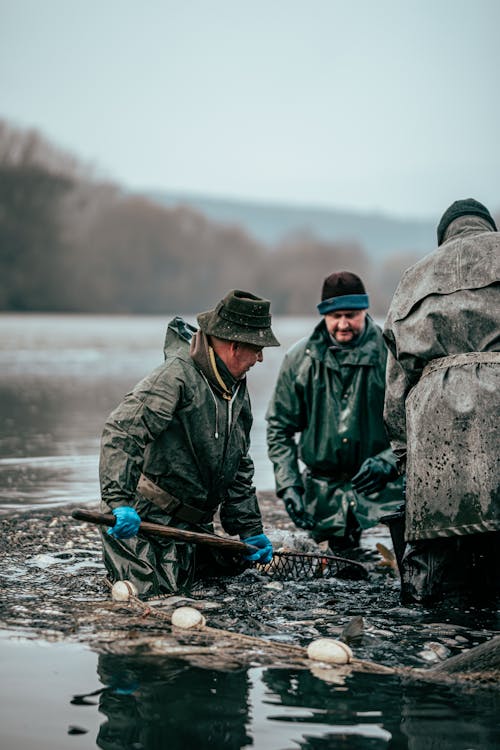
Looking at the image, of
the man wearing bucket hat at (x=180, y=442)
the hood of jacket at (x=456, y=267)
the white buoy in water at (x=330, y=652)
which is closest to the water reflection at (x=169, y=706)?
the white buoy in water at (x=330, y=652)

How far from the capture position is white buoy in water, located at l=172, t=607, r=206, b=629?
4.75m

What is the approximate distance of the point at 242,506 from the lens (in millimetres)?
5867

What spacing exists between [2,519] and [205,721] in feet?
13.7

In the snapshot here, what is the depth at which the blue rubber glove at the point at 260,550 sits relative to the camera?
5738mm

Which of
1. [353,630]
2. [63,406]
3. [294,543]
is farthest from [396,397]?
[63,406]

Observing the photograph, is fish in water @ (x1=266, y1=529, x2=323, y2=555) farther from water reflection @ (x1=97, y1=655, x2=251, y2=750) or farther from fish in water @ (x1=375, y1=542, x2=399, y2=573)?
water reflection @ (x1=97, y1=655, x2=251, y2=750)

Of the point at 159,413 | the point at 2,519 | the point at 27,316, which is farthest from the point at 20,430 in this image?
the point at 27,316

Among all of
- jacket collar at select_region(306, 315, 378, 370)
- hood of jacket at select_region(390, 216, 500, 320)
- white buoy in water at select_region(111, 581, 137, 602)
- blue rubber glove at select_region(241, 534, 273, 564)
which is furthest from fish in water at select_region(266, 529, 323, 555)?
hood of jacket at select_region(390, 216, 500, 320)

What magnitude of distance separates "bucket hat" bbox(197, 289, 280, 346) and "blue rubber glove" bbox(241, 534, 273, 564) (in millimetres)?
1191

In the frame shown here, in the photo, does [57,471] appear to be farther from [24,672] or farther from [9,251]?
[9,251]

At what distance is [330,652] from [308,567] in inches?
74.4

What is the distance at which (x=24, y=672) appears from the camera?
4129mm

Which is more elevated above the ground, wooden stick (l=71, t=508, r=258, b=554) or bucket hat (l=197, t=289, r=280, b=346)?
bucket hat (l=197, t=289, r=280, b=346)

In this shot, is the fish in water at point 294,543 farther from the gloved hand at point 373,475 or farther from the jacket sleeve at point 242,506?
the jacket sleeve at point 242,506
